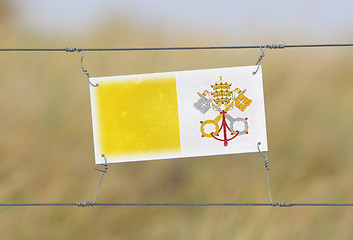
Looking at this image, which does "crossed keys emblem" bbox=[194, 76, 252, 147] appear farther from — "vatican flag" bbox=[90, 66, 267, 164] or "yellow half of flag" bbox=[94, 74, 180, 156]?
"yellow half of flag" bbox=[94, 74, 180, 156]

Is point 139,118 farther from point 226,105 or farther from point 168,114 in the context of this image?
point 226,105

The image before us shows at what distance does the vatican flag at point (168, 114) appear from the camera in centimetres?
132

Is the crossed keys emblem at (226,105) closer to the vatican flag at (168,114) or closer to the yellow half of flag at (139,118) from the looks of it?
the vatican flag at (168,114)

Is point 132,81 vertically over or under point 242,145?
over

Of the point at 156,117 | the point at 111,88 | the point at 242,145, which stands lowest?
the point at 242,145

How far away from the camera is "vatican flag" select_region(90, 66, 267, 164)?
132cm

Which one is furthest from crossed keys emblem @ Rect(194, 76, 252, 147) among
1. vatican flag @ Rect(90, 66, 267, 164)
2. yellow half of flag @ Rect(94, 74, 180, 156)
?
yellow half of flag @ Rect(94, 74, 180, 156)

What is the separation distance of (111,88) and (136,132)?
0.52 ft

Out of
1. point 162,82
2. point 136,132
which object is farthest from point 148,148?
point 162,82

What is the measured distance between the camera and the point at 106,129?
1.32 metres

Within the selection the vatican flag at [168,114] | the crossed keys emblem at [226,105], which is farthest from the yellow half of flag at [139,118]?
the crossed keys emblem at [226,105]

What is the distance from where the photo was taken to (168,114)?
1.33 metres

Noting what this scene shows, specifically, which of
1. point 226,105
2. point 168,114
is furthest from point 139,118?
point 226,105

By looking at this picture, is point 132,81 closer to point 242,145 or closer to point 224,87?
point 224,87
